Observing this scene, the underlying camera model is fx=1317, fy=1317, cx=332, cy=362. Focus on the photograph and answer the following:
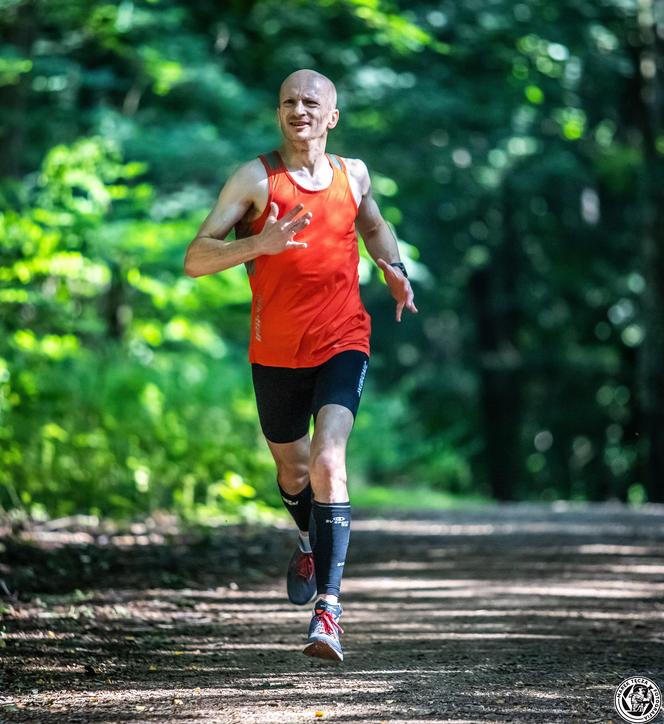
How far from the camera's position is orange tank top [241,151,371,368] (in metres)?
5.42

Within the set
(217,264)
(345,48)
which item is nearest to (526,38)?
(345,48)

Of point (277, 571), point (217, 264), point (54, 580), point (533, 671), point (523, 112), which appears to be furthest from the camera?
point (523, 112)

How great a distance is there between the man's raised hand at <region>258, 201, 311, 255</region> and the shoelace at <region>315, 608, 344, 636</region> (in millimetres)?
1398

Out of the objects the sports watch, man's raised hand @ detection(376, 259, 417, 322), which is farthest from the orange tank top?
the sports watch

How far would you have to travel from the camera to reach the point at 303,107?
17.9ft

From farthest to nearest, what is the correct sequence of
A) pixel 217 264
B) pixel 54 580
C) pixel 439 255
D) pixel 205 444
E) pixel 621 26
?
1. pixel 439 255
2. pixel 621 26
3. pixel 205 444
4. pixel 54 580
5. pixel 217 264

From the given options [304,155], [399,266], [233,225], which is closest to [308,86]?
[304,155]

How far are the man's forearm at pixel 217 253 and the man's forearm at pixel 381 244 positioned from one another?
30.4 inches

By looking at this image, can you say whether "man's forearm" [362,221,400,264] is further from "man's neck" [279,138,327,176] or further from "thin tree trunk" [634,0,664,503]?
"thin tree trunk" [634,0,664,503]

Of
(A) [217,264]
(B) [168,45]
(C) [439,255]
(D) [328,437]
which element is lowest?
(C) [439,255]

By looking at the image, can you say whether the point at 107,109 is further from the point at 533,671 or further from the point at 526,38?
the point at 533,671

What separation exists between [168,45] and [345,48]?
2.23 m

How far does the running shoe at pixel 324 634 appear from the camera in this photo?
16.0 ft

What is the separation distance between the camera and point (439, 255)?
25438 mm
